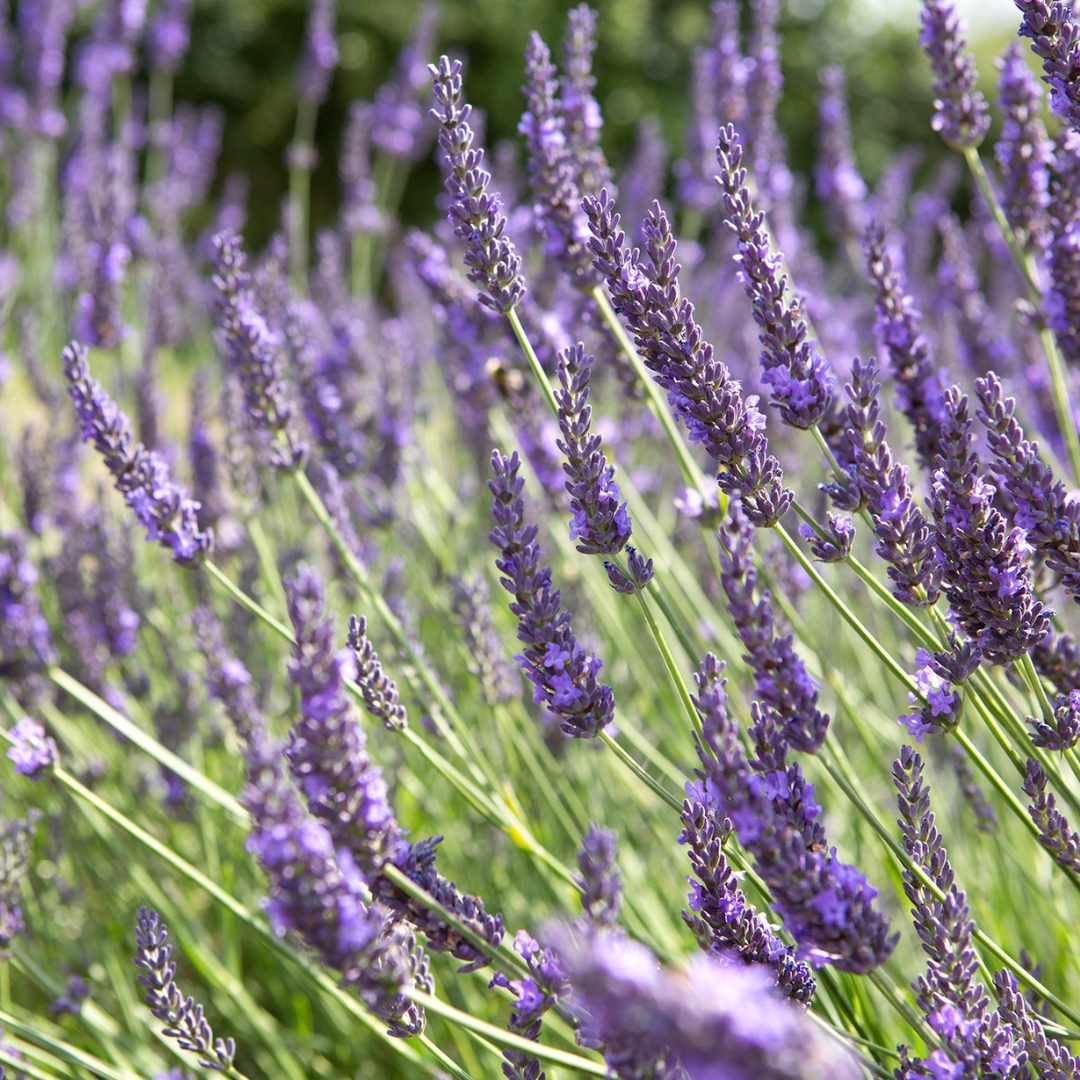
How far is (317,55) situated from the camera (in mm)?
4230

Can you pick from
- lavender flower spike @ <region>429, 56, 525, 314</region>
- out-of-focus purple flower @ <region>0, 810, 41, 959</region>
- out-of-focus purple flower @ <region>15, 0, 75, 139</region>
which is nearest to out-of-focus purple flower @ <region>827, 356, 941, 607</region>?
lavender flower spike @ <region>429, 56, 525, 314</region>

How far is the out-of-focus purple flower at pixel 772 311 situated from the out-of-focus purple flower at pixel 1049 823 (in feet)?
1.55

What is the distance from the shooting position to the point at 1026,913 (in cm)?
205

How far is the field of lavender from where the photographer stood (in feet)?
3.25

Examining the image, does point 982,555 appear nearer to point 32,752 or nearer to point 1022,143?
point 1022,143

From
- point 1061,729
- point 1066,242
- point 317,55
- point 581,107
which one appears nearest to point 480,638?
point 1061,729

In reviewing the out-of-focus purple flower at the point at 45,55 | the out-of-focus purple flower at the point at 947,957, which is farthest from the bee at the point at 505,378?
the out-of-focus purple flower at the point at 45,55

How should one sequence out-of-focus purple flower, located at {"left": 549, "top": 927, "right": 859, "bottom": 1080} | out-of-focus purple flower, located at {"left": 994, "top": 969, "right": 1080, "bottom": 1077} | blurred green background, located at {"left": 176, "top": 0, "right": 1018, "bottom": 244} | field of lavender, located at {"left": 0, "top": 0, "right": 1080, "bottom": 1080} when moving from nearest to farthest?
out-of-focus purple flower, located at {"left": 549, "top": 927, "right": 859, "bottom": 1080} → field of lavender, located at {"left": 0, "top": 0, "right": 1080, "bottom": 1080} → out-of-focus purple flower, located at {"left": 994, "top": 969, "right": 1080, "bottom": 1077} → blurred green background, located at {"left": 176, "top": 0, "right": 1018, "bottom": 244}

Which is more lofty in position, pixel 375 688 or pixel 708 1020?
pixel 375 688

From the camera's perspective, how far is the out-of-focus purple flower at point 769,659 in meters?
0.98

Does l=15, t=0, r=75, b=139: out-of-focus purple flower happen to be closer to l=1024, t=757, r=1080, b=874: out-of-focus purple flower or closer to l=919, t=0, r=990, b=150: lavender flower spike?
l=919, t=0, r=990, b=150: lavender flower spike

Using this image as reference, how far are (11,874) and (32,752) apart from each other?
0.21 metres

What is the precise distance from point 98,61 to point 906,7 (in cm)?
1007

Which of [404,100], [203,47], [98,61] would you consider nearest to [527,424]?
[404,100]
